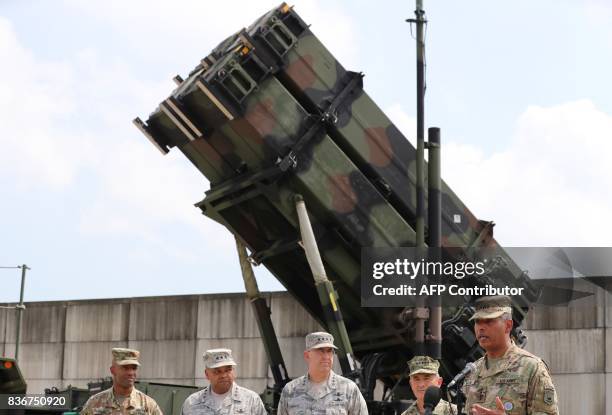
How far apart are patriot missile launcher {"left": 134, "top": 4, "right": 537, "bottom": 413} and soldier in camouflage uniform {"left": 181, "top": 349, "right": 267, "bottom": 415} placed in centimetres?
435

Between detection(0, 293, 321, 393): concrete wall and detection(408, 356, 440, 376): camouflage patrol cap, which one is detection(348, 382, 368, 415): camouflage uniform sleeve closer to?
detection(408, 356, 440, 376): camouflage patrol cap

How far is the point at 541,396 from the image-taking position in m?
4.80

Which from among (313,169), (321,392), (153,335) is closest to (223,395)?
(321,392)

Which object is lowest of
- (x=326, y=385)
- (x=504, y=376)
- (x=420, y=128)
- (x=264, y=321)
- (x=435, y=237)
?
(x=504, y=376)

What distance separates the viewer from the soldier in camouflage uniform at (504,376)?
15.8 ft

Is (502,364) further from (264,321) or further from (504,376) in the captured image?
(264,321)

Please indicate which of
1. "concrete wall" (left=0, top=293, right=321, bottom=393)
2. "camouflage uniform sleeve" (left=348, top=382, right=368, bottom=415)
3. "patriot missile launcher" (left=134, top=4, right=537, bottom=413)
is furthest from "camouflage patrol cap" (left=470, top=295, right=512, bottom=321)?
"concrete wall" (left=0, top=293, right=321, bottom=393)

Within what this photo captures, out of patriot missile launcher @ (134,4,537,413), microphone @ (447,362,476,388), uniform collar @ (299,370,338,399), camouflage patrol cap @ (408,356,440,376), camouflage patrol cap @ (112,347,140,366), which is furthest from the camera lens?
patriot missile launcher @ (134,4,537,413)

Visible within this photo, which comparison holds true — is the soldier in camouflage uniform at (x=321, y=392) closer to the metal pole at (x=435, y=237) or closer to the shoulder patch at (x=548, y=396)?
the shoulder patch at (x=548, y=396)

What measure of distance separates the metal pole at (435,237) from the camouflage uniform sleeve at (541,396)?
251 inches

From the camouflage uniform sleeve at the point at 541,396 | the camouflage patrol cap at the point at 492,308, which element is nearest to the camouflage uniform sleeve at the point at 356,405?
the camouflage patrol cap at the point at 492,308

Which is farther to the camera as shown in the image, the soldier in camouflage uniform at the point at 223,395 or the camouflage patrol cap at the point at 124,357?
the camouflage patrol cap at the point at 124,357

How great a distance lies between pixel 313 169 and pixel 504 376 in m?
6.20

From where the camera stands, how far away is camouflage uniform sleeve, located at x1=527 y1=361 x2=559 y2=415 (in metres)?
4.77
